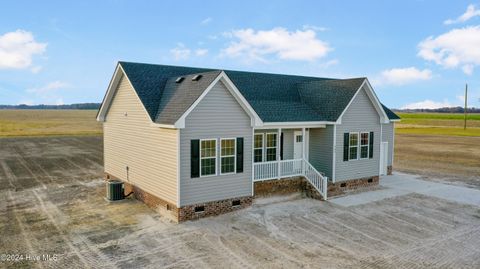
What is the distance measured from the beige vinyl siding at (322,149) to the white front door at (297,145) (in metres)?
0.54

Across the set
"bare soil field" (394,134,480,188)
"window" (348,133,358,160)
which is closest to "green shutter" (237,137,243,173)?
"window" (348,133,358,160)

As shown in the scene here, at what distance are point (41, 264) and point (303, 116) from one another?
12.4 metres

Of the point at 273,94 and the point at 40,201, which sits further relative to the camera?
the point at 273,94

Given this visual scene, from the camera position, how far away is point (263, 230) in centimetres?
1211

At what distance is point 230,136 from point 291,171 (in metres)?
4.45

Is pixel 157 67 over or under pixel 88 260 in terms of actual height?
over

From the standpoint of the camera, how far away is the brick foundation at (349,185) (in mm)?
17328

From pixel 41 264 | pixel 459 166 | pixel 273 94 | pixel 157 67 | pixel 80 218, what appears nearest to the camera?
pixel 41 264

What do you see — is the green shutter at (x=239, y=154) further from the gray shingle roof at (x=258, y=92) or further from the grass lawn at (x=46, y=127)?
the grass lawn at (x=46, y=127)

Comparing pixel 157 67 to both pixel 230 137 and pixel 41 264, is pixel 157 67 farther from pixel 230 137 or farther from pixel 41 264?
pixel 41 264

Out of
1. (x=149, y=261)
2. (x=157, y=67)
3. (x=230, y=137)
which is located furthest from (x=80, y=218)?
(x=157, y=67)

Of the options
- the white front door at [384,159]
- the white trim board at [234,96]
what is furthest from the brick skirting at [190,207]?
the white front door at [384,159]

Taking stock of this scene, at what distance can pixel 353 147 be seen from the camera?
1834 cm

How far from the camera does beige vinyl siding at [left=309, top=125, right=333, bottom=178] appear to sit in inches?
687
